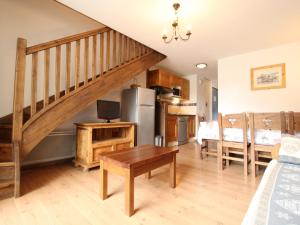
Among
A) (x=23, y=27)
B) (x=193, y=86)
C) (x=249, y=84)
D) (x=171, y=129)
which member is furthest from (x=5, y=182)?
(x=193, y=86)

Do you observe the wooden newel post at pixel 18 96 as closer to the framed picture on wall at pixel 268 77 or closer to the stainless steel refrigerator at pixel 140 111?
the stainless steel refrigerator at pixel 140 111

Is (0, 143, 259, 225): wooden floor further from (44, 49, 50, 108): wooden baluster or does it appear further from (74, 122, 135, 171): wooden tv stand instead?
(44, 49, 50, 108): wooden baluster

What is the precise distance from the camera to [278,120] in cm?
223

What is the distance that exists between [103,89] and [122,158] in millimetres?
1463

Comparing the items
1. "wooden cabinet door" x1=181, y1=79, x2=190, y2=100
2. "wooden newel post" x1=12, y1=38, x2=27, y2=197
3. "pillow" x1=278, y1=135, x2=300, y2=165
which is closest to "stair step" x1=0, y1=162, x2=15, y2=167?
"wooden newel post" x1=12, y1=38, x2=27, y2=197

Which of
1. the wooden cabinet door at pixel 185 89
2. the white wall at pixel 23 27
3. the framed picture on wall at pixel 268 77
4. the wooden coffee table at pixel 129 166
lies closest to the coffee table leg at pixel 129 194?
the wooden coffee table at pixel 129 166

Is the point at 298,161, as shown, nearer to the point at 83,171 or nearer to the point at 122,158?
the point at 122,158

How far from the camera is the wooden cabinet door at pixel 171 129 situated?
475 cm

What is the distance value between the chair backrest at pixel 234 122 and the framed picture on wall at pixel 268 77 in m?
1.59

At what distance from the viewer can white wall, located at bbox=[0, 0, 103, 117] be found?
2570 mm

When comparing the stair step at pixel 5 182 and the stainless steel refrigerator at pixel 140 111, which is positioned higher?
the stainless steel refrigerator at pixel 140 111

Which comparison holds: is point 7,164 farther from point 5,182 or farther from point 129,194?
point 129,194

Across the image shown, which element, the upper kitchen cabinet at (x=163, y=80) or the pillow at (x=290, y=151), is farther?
the upper kitchen cabinet at (x=163, y=80)

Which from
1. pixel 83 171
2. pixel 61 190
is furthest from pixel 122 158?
pixel 83 171
